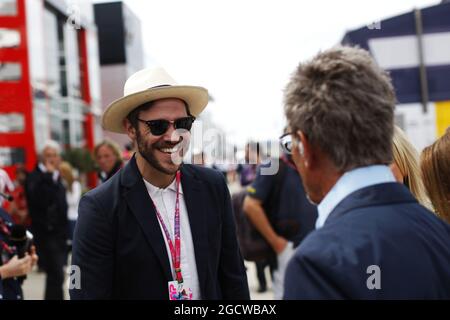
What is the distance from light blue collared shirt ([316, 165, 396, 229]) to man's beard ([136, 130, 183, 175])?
105 cm

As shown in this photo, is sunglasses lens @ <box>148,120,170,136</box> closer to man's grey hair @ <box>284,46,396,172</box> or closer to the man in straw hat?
the man in straw hat

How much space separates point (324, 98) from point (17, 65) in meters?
23.0

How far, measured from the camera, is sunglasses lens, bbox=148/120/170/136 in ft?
7.50

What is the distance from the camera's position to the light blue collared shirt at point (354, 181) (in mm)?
1272

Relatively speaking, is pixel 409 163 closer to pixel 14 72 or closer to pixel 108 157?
pixel 108 157

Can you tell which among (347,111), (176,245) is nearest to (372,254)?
(347,111)

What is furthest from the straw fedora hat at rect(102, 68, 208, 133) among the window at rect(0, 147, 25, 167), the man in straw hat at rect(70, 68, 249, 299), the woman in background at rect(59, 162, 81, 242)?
the window at rect(0, 147, 25, 167)

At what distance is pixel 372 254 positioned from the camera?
1147mm

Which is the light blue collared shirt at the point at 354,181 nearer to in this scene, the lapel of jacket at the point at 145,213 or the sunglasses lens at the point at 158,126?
the lapel of jacket at the point at 145,213

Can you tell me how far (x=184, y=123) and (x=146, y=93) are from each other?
0.68 feet

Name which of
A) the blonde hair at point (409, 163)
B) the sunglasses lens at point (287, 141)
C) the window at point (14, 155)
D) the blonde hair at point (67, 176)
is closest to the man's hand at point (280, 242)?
the blonde hair at point (409, 163)

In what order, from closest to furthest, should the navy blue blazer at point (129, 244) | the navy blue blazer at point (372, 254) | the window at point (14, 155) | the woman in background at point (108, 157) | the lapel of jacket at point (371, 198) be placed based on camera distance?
the navy blue blazer at point (372, 254), the lapel of jacket at point (371, 198), the navy blue blazer at point (129, 244), the woman in background at point (108, 157), the window at point (14, 155)

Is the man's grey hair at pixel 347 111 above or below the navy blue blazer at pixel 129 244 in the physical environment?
above
